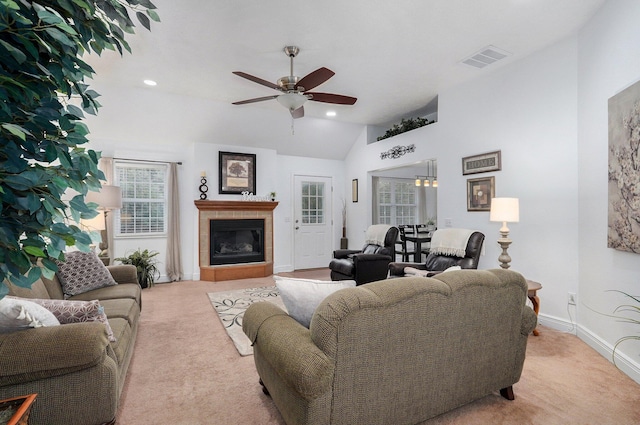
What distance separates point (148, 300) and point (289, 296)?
358cm

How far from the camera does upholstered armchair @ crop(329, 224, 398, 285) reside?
449 centimetres

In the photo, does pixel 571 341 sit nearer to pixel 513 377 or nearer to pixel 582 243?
pixel 582 243

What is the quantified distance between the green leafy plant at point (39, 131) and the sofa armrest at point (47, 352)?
1047mm

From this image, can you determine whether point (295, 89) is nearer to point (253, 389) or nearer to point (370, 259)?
point (370, 259)

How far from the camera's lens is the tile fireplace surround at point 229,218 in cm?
574

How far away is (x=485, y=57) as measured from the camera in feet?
11.8

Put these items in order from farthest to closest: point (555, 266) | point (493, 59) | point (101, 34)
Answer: point (493, 59) < point (555, 266) < point (101, 34)

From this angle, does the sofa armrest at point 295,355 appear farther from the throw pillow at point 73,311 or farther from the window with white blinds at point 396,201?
the window with white blinds at point 396,201

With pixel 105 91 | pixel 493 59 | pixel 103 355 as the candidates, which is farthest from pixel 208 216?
pixel 493 59

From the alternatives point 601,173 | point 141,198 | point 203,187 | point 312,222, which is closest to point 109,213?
point 141,198

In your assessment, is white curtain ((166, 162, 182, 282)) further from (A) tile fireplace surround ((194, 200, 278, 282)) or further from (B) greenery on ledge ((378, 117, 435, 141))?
(B) greenery on ledge ((378, 117, 435, 141))

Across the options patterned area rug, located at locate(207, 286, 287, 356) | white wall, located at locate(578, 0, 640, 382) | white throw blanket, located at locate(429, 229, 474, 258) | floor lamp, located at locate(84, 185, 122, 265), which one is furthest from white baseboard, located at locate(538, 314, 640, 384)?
floor lamp, located at locate(84, 185, 122, 265)

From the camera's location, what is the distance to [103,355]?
1674 millimetres

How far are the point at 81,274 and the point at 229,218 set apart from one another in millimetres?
3089
